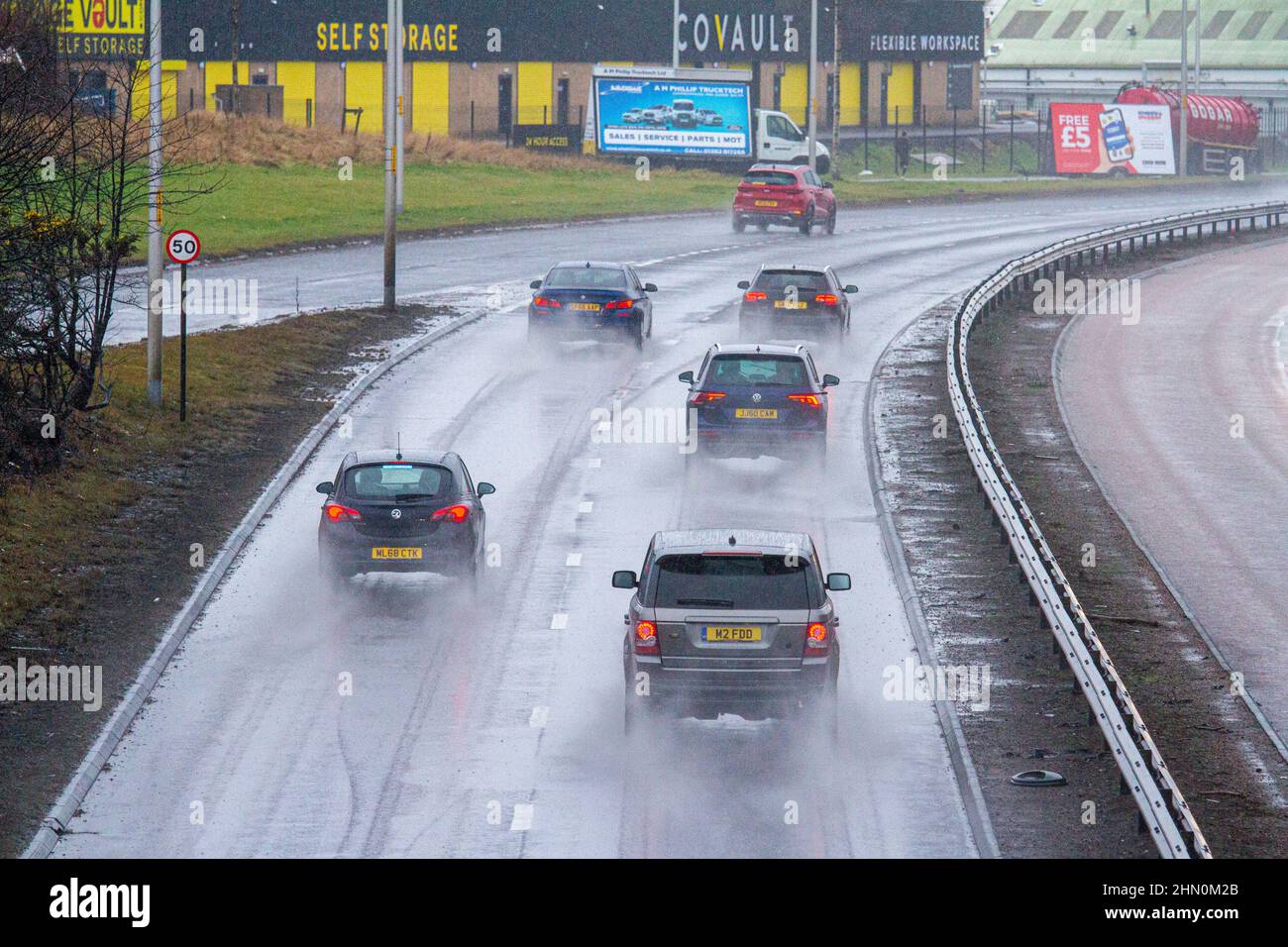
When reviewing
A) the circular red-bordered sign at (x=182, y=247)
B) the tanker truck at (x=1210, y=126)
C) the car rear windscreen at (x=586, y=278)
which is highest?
the tanker truck at (x=1210, y=126)

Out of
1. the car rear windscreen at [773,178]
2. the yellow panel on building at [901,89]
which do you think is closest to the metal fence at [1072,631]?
the car rear windscreen at [773,178]

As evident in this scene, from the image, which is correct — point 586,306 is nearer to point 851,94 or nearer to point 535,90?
point 535,90

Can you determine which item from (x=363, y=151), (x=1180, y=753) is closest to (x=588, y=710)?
(x=1180, y=753)

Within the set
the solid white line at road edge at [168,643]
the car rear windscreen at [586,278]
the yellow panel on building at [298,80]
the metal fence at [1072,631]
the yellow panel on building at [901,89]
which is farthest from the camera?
the yellow panel on building at [901,89]

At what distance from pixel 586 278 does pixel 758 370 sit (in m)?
10.2

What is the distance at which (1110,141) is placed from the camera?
296 feet

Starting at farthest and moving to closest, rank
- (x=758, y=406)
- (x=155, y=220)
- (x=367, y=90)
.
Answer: (x=367, y=90)
(x=155, y=220)
(x=758, y=406)

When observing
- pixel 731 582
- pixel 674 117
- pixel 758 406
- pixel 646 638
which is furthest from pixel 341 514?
pixel 674 117

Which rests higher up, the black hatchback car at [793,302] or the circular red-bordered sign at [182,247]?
the circular red-bordered sign at [182,247]

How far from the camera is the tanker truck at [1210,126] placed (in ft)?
299

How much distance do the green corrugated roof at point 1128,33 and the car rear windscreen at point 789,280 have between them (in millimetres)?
95400

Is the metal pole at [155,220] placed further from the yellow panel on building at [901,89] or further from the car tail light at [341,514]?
the yellow panel on building at [901,89]
